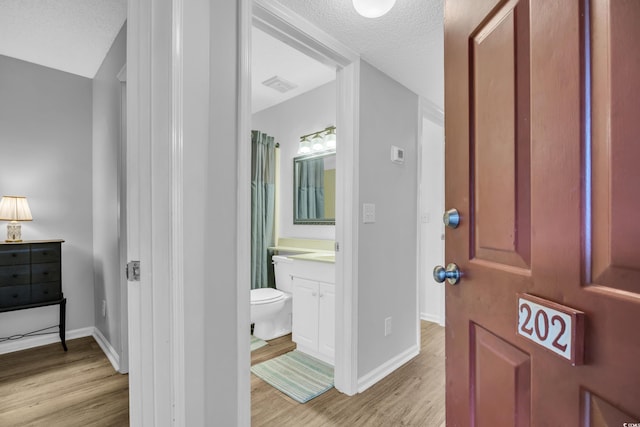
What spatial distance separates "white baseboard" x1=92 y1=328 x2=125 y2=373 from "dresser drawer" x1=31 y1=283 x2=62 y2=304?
489mm

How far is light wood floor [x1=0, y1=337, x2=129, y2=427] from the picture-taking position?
5.47 feet

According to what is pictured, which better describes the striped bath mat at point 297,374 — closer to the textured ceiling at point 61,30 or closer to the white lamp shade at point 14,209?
the white lamp shade at point 14,209

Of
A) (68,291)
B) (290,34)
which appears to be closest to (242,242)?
(290,34)

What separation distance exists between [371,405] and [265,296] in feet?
4.08

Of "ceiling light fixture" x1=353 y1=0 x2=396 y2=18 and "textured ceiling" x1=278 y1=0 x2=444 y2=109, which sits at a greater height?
"textured ceiling" x1=278 y1=0 x2=444 y2=109

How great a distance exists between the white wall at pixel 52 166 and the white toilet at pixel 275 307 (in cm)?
164

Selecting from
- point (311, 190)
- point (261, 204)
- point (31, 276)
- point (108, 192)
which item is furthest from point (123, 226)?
point (311, 190)

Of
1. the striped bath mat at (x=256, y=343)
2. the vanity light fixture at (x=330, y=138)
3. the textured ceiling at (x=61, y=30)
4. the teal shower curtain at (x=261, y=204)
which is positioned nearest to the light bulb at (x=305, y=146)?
the vanity light fixture at (x=330, y=138)

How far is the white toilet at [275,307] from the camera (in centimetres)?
254

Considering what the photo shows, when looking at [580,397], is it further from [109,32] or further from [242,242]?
[109,32]

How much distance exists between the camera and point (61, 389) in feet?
6.36

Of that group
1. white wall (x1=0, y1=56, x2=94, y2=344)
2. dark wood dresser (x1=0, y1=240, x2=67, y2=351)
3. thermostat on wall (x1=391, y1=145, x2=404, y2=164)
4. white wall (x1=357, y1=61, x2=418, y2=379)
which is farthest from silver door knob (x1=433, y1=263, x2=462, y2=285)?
white wall (x1=0, y1=56, x2=94, y2=344)

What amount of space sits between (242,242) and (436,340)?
7.78 ft

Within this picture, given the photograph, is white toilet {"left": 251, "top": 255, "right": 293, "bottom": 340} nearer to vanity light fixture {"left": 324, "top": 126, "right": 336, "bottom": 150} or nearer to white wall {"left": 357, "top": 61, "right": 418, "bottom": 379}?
white wall {"left": 357, "top": 61, "right": 418, "bottom": 379}
